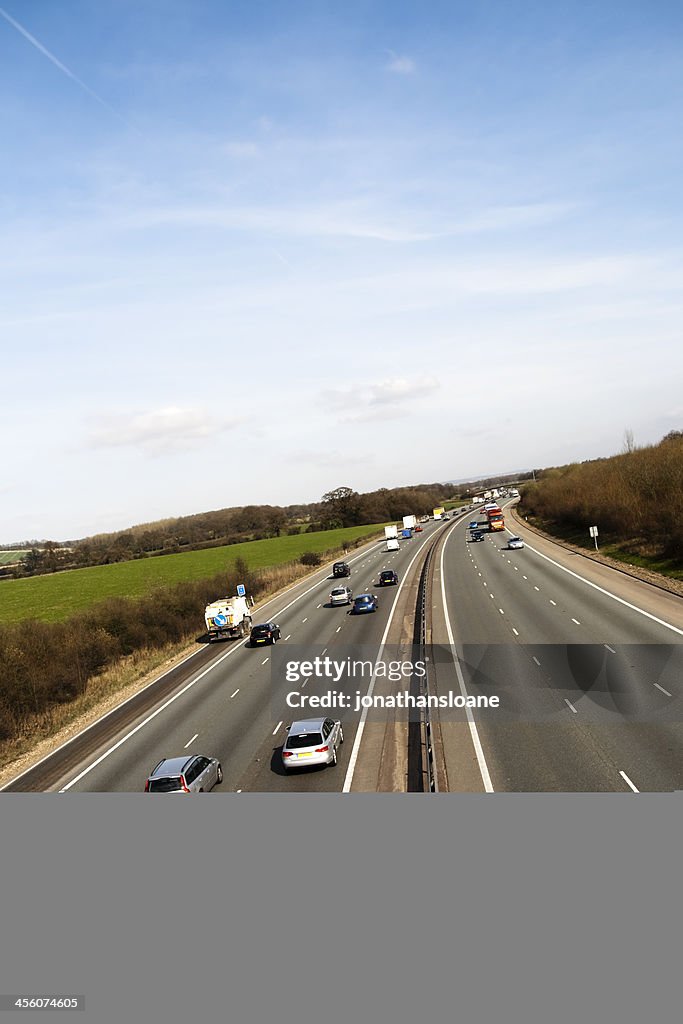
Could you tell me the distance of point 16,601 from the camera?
9381 centimetres

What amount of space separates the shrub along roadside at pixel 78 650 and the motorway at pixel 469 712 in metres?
4.32

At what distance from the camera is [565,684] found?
26.8m

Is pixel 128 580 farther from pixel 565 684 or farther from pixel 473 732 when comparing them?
pixel 473 732

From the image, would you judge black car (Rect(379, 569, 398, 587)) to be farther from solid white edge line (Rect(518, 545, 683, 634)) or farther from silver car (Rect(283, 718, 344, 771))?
silver car (Rect(283, 718, 344, 771))

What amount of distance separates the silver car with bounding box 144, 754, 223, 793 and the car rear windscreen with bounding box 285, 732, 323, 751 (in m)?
2.52

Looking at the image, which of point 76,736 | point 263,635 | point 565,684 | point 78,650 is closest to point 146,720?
point 76,736

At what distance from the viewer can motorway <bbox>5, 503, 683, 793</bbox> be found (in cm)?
1977

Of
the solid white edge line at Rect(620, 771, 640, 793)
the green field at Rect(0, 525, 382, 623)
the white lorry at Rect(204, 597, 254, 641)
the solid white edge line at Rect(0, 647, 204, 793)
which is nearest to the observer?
the solid white edge line at Rect(620, 771, 640, 793)

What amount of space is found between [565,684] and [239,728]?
12.9 meters

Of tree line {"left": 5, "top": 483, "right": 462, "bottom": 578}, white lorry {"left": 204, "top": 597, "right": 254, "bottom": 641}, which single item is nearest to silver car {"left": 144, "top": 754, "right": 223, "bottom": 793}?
white lorry {"left": 204, "top": 597, "right": 254, "bottom": 641}

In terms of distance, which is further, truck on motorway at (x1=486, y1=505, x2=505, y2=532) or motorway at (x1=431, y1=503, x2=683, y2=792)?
truck on motorway at (x1=486, y1=505, x2=505, y2=532)

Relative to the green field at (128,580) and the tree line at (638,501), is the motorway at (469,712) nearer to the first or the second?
the tree line at (638,501)

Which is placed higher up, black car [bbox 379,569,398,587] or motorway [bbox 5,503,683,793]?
black car [bbox 379,569,398,587]

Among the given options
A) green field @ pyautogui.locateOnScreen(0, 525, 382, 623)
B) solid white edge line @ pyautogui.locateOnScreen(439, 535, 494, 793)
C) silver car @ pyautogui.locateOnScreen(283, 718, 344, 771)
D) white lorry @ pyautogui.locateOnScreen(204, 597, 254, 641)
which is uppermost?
green field @ pyautogui.locateOnScreen(0, 525, 382, 623)
